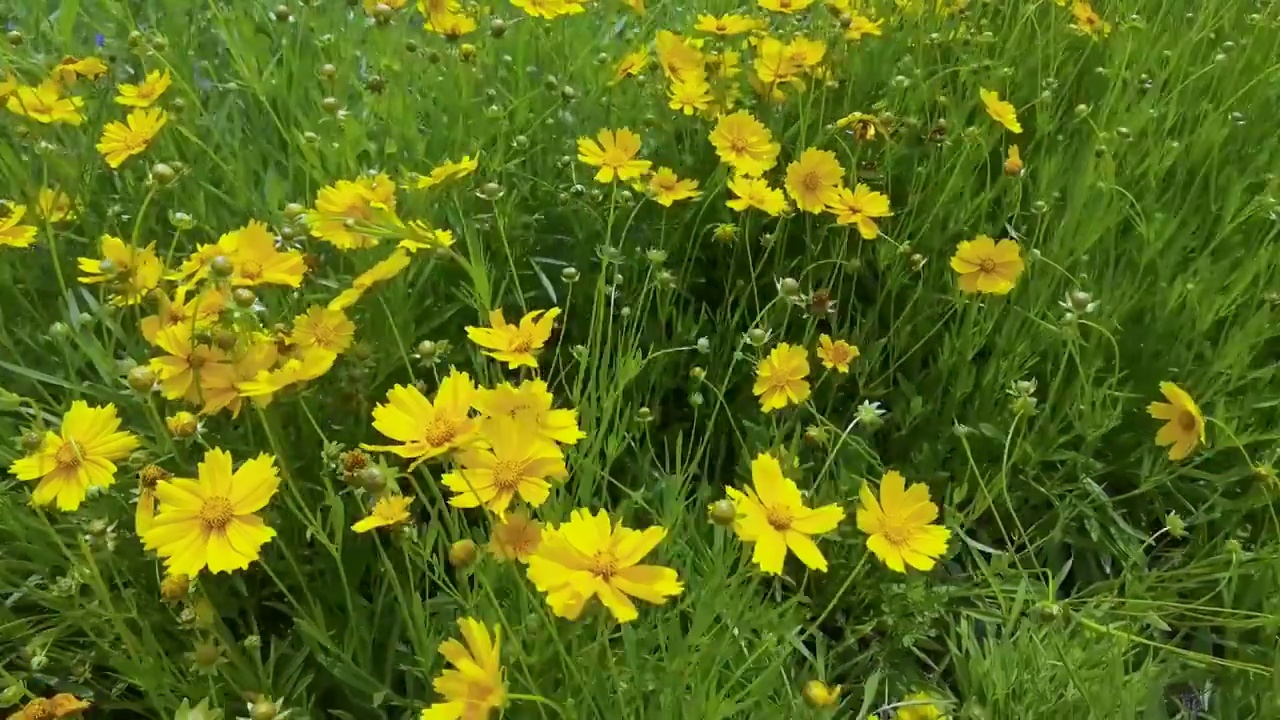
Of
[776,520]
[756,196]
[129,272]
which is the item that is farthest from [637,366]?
[129,272]

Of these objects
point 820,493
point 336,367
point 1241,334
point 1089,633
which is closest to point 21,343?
point 336,367

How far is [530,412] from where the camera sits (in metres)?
0.66

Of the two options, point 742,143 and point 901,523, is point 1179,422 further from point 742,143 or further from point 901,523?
point 742,143

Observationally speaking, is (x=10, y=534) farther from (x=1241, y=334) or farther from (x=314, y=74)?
(x=1241, y=334)

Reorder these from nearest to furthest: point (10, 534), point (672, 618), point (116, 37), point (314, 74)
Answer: point (672, 618), point (10, 534), point (314, 74), point (116, 37)

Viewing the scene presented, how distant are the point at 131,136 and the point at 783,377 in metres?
0.78

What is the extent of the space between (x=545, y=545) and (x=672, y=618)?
195mm

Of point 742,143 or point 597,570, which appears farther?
point 742,143

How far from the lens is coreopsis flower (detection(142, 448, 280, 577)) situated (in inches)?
25.1

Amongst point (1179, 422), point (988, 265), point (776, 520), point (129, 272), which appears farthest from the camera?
point (988, 265)

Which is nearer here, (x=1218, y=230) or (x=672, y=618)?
(x=672, y=618)

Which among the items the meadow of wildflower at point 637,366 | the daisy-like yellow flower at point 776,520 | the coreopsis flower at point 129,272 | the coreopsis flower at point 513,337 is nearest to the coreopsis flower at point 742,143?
the meadow of wildflower at point 637,366

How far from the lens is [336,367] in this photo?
896mm

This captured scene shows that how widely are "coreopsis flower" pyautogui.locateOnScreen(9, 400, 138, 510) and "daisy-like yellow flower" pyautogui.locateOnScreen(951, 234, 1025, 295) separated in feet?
2.65
